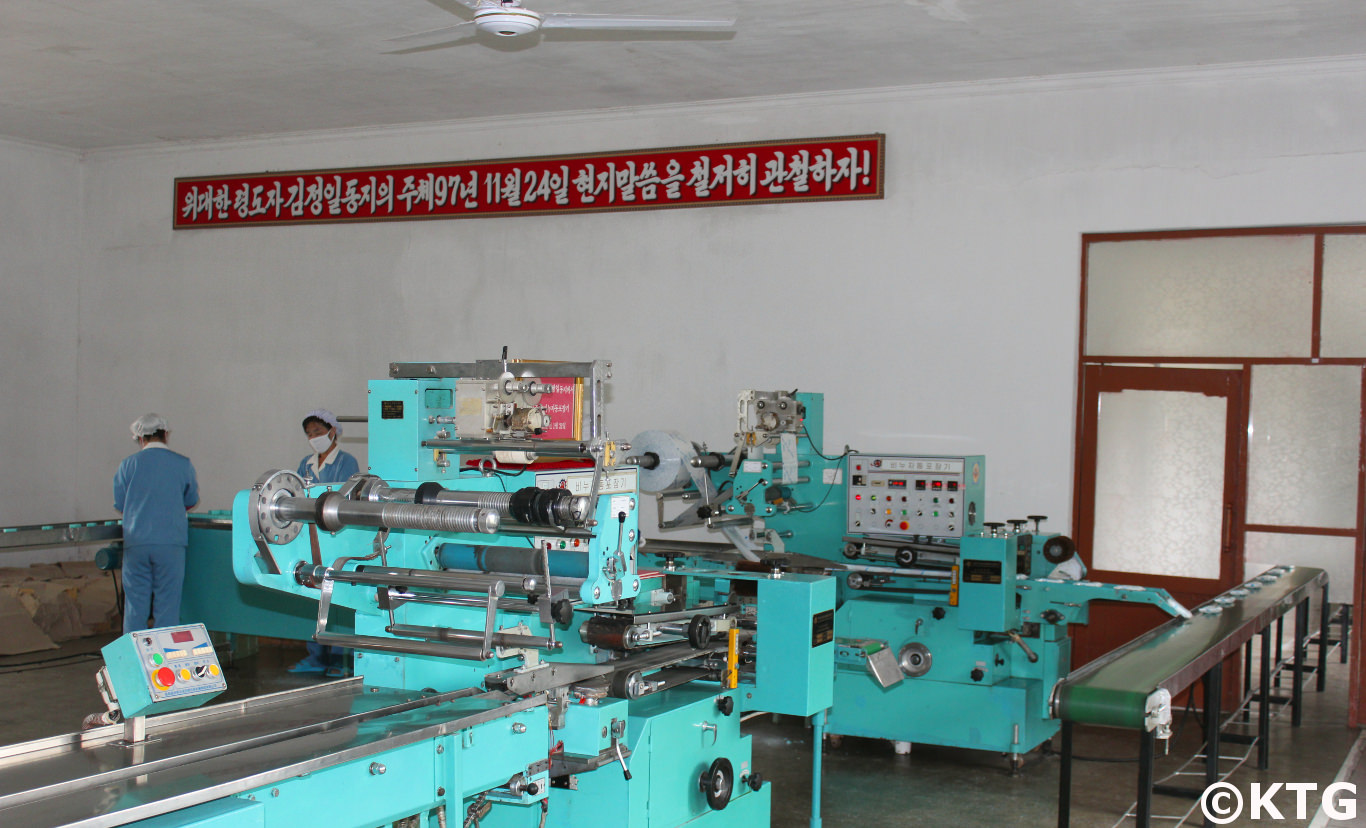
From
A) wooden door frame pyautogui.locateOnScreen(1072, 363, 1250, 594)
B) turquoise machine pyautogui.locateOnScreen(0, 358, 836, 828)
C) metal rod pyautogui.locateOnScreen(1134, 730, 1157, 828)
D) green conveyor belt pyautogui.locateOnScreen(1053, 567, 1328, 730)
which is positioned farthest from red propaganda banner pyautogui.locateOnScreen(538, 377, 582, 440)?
wooden door frame pyautogui.locateOnScreen(1072, 363, 1250, 594)

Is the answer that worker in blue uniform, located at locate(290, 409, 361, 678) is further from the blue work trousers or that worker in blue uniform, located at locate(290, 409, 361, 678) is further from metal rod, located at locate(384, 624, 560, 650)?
metal rod, located at locate(384, 624, 560, 650)

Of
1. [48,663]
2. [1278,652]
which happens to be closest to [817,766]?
[1278,652]

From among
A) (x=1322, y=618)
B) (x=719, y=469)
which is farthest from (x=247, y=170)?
(x=1322, y=618)

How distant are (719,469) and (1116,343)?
7.56 ft

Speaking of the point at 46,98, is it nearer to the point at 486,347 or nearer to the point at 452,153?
the point at 452,153

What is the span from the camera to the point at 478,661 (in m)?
3.22

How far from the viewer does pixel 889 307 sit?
21.6ft

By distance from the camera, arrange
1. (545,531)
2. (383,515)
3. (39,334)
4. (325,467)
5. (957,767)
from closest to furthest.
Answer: (383,515) < (545,531) < (957,767) < (325,467) < (39,334)

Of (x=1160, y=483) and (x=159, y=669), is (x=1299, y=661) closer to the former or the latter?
(x=1160, y=483)

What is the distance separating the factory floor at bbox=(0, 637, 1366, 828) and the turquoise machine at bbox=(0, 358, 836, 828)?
3.35 ft

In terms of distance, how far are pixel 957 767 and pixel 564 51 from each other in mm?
4009

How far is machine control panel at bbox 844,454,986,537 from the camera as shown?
550 cm

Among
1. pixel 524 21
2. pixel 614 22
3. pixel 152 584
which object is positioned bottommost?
pixel 152 584

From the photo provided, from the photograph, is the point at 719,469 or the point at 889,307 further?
the point at 889,307
